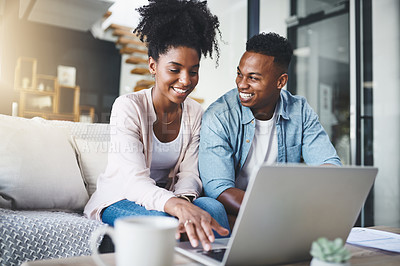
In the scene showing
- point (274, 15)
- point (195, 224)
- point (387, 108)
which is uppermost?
point (274, 15)

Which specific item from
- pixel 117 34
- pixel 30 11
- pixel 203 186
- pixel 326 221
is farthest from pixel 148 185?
pixel 117 34

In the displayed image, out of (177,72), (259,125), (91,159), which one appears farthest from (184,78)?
(91,159)

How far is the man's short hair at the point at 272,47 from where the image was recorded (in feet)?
5.15

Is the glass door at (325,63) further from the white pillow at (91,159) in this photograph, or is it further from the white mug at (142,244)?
the white mug at (142,244)

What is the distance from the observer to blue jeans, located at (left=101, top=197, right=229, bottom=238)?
1.10 metres

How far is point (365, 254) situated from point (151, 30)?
3.42 feet

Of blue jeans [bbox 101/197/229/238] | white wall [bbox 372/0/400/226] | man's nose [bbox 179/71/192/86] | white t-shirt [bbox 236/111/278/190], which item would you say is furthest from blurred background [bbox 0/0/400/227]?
blue jeans [bbox 101/197/229/238]

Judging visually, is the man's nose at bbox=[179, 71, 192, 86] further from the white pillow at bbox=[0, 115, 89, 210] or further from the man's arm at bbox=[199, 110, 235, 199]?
the white pillow at bbox=[0, 115, 89, 210]

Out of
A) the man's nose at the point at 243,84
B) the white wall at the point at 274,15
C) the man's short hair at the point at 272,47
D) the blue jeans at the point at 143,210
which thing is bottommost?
the blue jeans at the point at 143,210

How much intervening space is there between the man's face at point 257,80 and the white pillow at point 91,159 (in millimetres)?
682

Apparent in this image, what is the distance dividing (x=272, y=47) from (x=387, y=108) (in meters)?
1.78

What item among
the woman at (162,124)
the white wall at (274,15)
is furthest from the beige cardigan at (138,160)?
the white wall at (274,15)

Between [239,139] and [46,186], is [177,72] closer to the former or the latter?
[239,139]

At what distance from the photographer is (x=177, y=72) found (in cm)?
137
